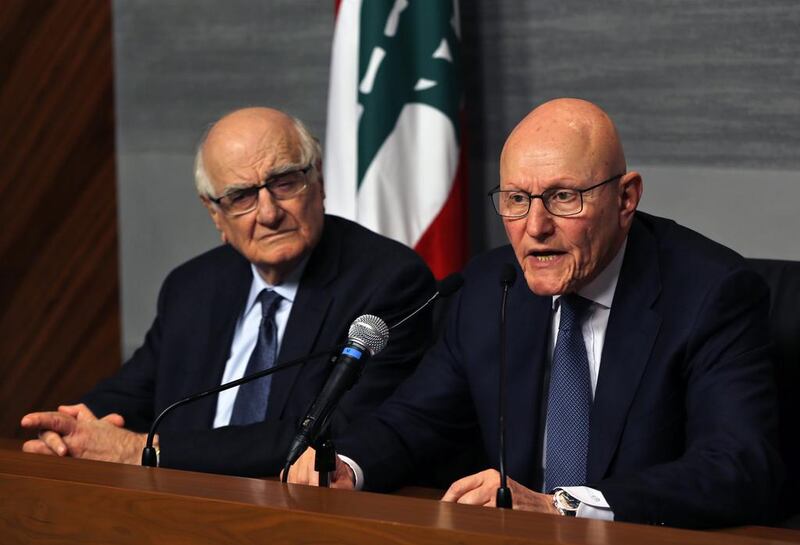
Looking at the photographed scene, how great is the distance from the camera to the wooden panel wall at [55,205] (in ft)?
15.5

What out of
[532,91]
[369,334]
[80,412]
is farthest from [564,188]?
A: [532,91]

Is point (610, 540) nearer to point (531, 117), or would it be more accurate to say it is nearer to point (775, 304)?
point (531, 117)

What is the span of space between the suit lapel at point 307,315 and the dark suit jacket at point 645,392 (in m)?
0.35

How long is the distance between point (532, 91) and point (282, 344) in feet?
4.95

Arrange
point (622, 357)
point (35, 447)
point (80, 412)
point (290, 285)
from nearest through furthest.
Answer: point (622, 357)
point (35, 447)
point (80, 412)
point (290, 285)

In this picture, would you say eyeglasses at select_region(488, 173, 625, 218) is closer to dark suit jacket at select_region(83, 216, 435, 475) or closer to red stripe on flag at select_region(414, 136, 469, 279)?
dark suit jacket at select_region(83, 216, 435, 475)

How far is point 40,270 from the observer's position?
15.9 ft

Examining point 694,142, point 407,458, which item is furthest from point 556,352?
point 694,142

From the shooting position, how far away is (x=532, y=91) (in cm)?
426

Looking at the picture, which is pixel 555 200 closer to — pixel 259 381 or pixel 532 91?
pixel 259 381

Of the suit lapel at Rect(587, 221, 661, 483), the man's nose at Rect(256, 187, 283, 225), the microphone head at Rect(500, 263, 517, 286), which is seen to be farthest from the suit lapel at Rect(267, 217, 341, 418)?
the microphone head at Rect(500, 263, 517, 286)

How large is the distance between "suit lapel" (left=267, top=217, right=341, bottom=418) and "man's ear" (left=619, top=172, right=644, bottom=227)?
0.88 meters

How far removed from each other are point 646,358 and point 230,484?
3.34ft

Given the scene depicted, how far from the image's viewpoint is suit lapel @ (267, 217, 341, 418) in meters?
3.21
